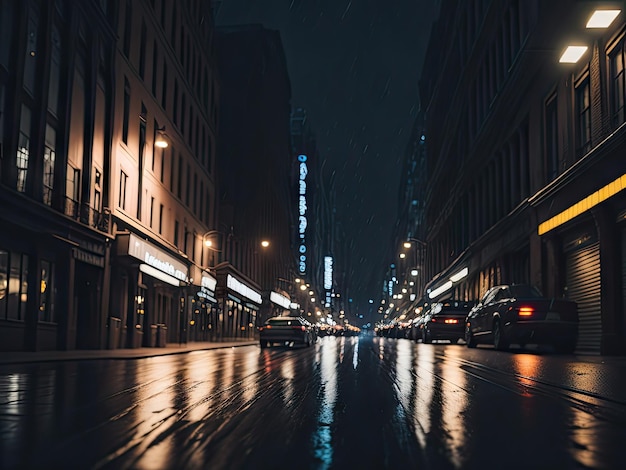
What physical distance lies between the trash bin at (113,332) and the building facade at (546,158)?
57.1ft

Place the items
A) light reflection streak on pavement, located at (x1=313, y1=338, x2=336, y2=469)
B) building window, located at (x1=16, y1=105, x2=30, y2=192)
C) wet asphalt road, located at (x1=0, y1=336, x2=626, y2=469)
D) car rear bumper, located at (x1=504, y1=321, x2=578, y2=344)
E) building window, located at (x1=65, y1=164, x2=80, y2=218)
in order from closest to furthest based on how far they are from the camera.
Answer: wet asphalt road, located at (x1=0, y1=336, x2=626, y2=469) → light reflection streak on pavement, located at (x1=313, y1=338, x2=336, y2=469) → car rear bumper, located at (x1=504, y1=321, x2=578, y2=344) → building window, located at (x1=16, y1=105, x2=30, y2=192) → building window, located at (x1=65, y1=164, x2=80, y2=218)

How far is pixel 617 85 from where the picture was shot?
2331 centimetres

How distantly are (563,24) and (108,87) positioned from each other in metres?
18.2

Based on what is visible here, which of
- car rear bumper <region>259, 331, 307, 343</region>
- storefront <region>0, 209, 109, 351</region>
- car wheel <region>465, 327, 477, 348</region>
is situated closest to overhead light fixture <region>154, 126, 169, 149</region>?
storefront <region>0, 209, 109, 351</region>

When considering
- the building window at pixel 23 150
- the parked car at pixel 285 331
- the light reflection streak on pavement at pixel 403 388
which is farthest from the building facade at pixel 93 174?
the light reflection streak on pavement at pixel 403 388

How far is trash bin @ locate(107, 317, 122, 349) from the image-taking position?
103 feet

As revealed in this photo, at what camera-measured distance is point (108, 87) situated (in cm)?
3206

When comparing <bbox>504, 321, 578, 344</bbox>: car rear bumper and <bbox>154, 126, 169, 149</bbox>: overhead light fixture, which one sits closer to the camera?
<bbox>504, 321, 578, 344</bbox>: car rear bumper

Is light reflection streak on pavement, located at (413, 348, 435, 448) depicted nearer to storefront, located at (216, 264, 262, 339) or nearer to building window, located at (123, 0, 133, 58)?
building window, located at (123, 0, 133, 58)

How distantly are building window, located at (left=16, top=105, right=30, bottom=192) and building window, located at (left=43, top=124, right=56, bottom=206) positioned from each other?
35.9 inches

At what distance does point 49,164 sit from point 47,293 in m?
4.50

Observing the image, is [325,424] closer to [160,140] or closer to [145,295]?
[160,140]

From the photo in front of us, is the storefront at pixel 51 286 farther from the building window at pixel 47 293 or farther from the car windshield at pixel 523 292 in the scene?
the car windshield at pixel 523 292

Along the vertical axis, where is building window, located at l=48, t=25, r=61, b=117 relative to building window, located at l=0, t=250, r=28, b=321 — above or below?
above
